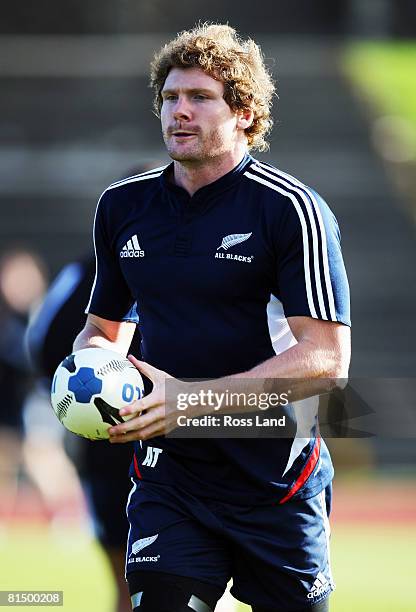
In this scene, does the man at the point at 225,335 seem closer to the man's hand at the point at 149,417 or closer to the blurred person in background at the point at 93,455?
the man's hand at the point at 149,417

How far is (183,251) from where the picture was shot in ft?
13.7

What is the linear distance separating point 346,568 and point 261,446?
493 cm

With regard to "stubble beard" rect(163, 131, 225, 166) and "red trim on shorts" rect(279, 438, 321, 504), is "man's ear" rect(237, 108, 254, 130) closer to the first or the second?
"stubble beard" rect(163, 131, 225, 166)

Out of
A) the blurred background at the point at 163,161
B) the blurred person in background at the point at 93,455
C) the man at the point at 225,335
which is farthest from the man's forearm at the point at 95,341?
the blurred background at the point at 163,161

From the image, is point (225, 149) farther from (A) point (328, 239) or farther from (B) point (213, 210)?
(A) point (328, 239)

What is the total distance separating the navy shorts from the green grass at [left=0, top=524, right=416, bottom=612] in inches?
107

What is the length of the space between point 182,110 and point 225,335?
2.77 ft

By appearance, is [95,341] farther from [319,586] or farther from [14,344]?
[14,344]

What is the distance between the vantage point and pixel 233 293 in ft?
13.4

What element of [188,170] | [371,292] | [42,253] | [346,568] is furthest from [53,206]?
[188,170]

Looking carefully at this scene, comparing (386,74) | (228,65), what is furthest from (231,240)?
(386,74)

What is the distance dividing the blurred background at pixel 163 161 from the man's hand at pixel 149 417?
349 centimetres

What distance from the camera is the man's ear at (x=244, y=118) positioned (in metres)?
4.43

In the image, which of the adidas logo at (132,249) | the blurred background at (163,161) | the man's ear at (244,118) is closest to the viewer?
the adidas logo at (132,249)
